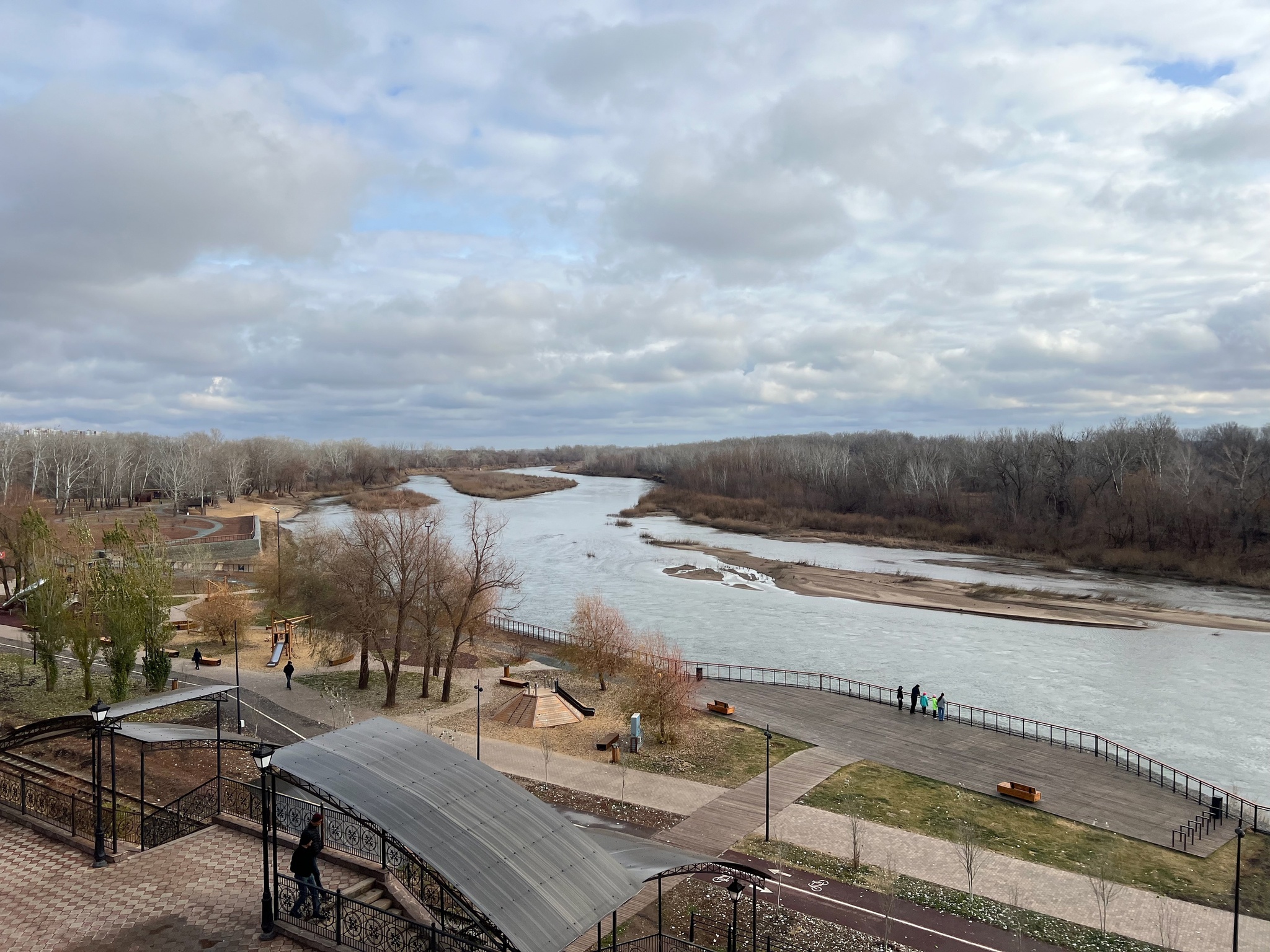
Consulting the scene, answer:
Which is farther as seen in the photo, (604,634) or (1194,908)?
(604,634)

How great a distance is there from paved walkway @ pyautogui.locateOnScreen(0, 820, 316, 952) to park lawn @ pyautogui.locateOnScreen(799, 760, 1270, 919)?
572 inches

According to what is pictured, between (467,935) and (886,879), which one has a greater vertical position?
(467,935)

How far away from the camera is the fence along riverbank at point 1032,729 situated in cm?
2308

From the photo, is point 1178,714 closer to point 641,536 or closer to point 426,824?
point 426,824

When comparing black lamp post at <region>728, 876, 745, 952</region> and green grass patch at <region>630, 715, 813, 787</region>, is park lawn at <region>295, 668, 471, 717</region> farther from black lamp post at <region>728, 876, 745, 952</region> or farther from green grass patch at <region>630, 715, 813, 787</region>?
black lamp post at <region>728, 876, 745, 952</region>

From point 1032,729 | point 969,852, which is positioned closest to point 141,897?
point 969,852

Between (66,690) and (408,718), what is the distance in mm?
13055

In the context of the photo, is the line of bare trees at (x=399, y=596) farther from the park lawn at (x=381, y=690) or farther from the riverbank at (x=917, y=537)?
the riverbank at (x=917, y=537)

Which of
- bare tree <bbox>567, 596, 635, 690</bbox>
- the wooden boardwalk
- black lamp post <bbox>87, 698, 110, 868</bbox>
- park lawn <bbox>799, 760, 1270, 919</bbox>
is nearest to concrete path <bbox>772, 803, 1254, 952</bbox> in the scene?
park lawn <bbox>799, 760, 1270, 919</bbox>

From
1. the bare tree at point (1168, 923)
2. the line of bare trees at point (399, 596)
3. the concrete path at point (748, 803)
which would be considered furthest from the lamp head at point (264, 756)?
the line of bare trees at point (399, 596)

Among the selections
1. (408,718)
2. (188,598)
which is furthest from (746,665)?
(188,598)

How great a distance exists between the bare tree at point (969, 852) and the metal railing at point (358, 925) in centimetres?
1131

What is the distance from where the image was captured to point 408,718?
29.0 meters

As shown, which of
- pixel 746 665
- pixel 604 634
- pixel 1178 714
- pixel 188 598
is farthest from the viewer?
pixel 188 598
